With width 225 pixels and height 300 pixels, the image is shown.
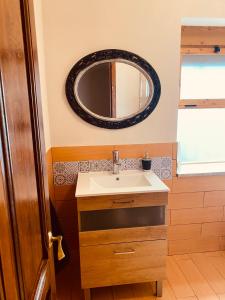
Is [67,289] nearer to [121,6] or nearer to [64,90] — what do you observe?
[64,90]

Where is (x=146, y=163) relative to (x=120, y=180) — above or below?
above

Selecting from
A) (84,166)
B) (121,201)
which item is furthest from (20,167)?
(84,166)

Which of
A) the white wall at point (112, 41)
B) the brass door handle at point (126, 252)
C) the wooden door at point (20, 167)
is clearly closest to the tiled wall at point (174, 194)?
the white wall at point (112, 41)

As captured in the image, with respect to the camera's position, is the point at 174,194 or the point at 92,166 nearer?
the point at 92,166

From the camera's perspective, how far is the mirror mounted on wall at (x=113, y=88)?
1.89 metres

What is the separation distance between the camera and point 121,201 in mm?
1619

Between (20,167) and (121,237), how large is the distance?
1.16 meters

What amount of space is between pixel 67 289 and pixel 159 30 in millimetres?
2202

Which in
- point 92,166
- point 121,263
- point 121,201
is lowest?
point 121,263

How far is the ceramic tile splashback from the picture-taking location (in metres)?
2.01

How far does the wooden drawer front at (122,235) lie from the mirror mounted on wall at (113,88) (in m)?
0.83

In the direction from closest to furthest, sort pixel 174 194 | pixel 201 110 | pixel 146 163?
1. pixel 146 163
2. pixel 174 194
3. pixel 201 110

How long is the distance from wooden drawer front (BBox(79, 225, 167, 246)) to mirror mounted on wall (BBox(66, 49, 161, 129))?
2.74 ft

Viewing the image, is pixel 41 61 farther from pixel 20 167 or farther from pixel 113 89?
pixel 20 167
